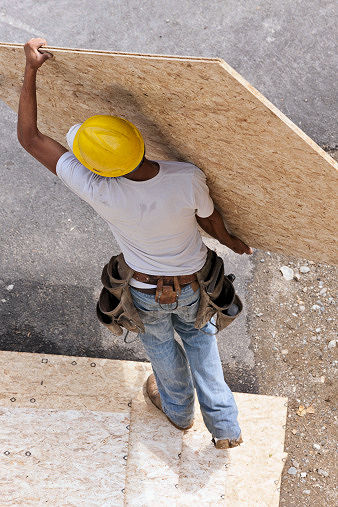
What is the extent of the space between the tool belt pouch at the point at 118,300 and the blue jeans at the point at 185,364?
62 millimetres

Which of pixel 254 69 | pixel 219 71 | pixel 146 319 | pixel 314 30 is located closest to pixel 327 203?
pixel 219 71

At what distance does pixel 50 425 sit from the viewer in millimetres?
4402

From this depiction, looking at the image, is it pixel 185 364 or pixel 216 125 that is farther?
pixel 185 364

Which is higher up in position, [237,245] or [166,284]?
[237,245]

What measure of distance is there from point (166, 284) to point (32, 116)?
120 centimetres

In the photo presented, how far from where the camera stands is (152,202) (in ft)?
10.5

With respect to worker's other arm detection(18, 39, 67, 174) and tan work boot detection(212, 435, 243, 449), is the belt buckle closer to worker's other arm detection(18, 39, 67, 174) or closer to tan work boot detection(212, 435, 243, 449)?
worker's other arm detection(18, 39, 67, 174)

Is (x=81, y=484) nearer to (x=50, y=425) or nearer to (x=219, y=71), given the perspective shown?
(x=50, y=425)

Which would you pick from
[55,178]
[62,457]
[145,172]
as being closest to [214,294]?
[145,172]

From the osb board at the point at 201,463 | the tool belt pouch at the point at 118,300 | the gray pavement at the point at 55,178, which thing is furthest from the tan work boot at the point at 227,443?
the tool belt pouch at the point at 118,300

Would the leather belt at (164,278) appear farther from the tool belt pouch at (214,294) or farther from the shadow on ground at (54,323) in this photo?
the shadow on ground at (54,323)

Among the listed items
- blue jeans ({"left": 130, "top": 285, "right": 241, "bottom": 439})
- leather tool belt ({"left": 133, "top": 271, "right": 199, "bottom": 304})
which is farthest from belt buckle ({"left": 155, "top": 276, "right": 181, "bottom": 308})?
blue jeans ({"left": 130, "top": 285, "right": 241, "bottom": 439})

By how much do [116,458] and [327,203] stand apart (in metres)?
2.32

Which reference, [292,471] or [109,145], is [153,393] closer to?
[292,471]
